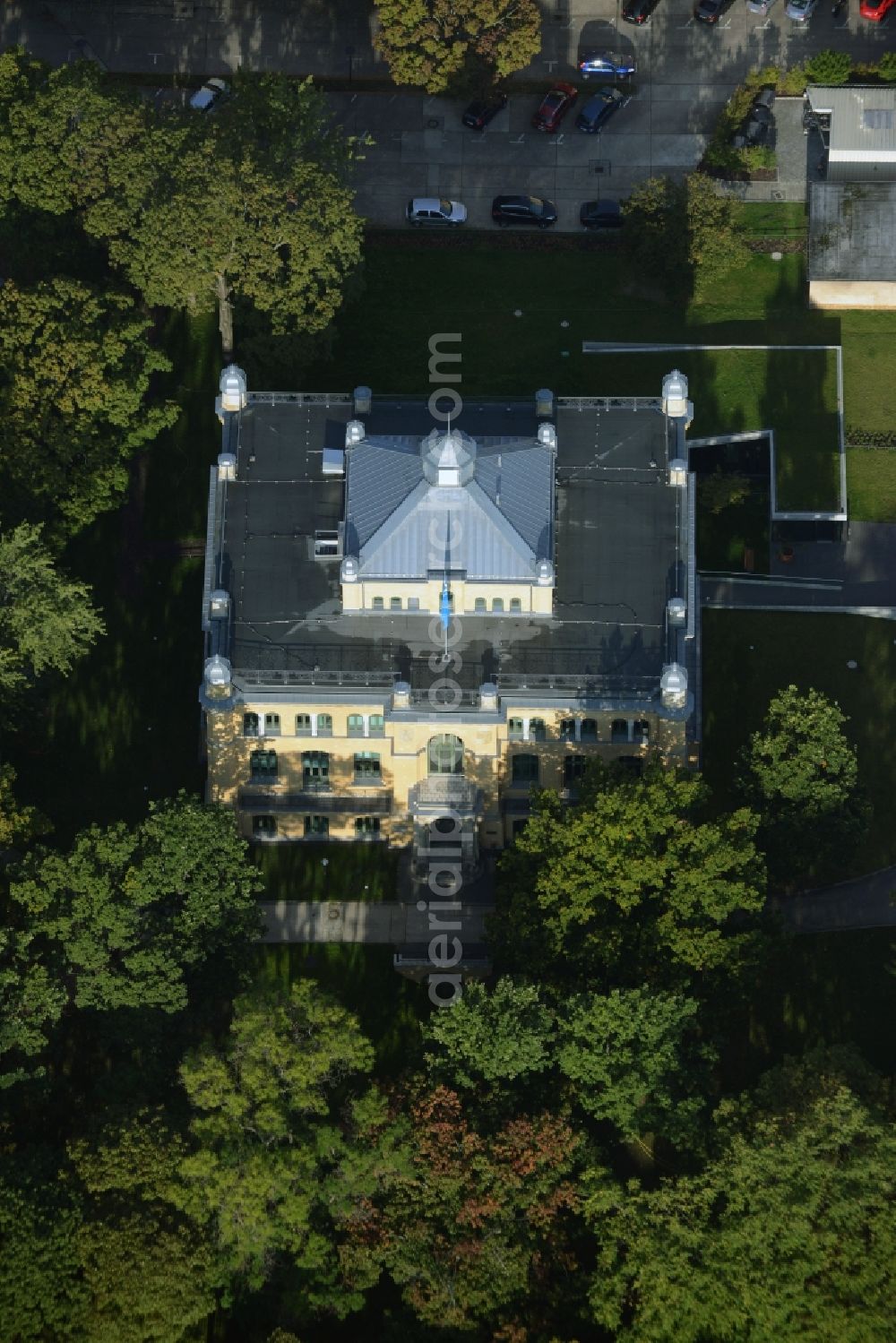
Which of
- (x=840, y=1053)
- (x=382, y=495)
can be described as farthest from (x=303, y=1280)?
(x=382, y=495)

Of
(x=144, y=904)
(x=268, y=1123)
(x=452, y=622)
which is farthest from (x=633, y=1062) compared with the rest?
(x=144, y=904)

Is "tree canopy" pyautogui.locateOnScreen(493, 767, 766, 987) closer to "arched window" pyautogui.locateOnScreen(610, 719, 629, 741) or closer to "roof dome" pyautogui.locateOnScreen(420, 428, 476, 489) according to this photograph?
"arched window" pyautogui.locateOnScreen(610, 719, 629, 741)

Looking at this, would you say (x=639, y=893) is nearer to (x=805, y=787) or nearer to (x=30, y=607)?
(x=805, y=787)

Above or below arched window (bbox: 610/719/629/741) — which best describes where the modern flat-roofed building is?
above

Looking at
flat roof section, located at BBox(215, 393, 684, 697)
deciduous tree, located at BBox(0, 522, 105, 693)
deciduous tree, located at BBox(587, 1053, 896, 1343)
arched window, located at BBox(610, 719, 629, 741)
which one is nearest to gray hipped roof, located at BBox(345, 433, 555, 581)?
flat roof section, located at BBox(215, 393, 684, 697)

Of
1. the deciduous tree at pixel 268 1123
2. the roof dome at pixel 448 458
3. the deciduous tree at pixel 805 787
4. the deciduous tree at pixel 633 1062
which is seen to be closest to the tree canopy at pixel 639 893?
the deciduous tree at pixel 633 1062

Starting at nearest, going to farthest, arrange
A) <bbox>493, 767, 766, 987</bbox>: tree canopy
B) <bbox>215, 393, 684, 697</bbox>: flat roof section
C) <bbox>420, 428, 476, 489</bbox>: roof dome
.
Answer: <bbox>493, 767, 766, 987</bbox>: tree canopy < <bbox>420, 428, 476, 489</bbox>: roof dome < <bbox>215, 393, 684, 697</bbox>: flat roof section
